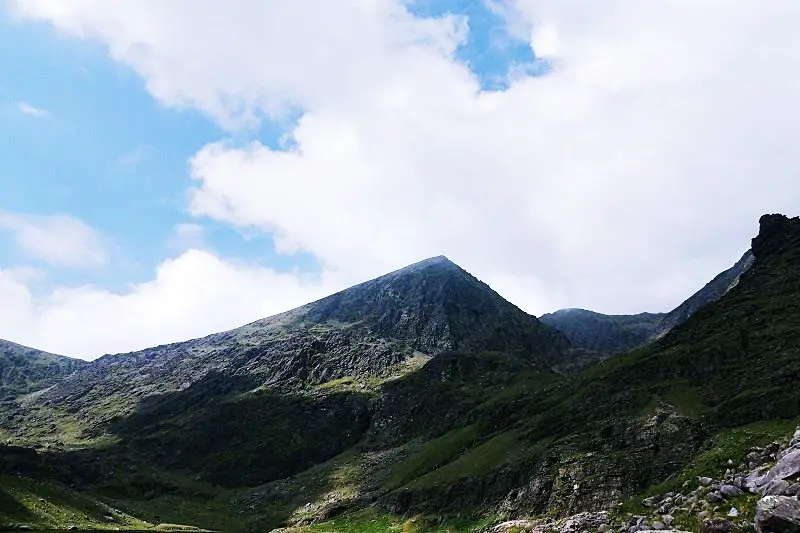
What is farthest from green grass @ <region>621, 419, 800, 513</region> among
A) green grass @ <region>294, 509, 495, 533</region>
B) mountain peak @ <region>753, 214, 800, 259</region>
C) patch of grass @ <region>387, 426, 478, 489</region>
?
mountain peak @ <region>753, 214, 800, 259</region>

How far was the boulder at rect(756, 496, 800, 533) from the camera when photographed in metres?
24.8

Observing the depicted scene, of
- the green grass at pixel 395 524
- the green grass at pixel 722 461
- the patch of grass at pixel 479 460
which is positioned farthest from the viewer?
the patch of grass at pixel 479 460

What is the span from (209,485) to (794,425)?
161 meters

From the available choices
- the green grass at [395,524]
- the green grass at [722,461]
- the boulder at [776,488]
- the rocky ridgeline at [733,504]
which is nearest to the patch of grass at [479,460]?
the green grass at [395,524]

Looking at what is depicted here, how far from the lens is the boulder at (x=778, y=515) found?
24766mm

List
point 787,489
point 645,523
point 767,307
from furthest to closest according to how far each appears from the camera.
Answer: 1. point 767,307
2. point 645,523
3. point 787,489

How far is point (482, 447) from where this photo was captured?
10794cm

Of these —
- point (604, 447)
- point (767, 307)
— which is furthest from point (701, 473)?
point (767, 307)

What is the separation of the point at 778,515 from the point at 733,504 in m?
6.99

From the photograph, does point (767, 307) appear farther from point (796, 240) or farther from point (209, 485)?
point (209, 485)

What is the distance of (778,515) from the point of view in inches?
998

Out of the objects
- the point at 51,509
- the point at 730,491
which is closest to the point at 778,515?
the point at 730,491

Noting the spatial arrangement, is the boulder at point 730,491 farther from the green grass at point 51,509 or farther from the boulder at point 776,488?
the green grass at point 51,509

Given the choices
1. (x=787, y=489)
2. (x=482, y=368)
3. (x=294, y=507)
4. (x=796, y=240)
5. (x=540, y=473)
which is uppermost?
(x=796, y=240)
